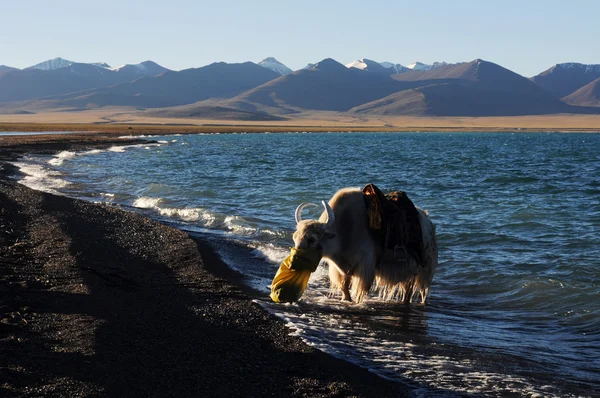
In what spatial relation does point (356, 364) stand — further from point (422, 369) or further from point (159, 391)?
point (159, 391)

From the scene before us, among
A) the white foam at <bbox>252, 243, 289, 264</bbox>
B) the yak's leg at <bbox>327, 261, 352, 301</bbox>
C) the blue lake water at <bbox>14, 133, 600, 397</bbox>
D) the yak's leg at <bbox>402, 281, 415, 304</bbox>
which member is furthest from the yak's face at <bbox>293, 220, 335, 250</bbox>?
the white foam at <bbox>252, 243, 289, 264</bbox>

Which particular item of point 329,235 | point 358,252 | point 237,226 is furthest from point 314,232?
point 237,226

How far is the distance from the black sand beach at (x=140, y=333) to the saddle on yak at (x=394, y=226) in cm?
177

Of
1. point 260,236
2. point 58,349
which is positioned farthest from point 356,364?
point 260,236

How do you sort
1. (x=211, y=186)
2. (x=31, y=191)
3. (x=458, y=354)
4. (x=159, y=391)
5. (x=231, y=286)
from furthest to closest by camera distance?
(x=211, y=186), (x=31, y=191), (x=231, y=286), (x=458, y=354), (x=159, y=391)

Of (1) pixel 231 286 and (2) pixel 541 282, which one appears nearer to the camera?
(1) pixel 231 286

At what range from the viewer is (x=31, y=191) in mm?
15609

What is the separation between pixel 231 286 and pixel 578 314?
4235 mm

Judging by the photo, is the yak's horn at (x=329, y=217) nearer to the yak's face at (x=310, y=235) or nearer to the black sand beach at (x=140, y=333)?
the yak's face at (x=310, y=235)

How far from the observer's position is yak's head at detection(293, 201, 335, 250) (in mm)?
7199

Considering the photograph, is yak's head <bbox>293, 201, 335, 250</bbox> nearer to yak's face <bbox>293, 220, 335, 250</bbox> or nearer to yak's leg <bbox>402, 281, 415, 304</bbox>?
yak's face <bbox>293, 220, 335, 250</bbox>

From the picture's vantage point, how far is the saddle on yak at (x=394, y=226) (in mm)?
7906

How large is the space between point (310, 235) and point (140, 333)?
7.50 feet

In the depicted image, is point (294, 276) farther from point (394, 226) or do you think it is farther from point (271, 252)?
point (271, 252)
